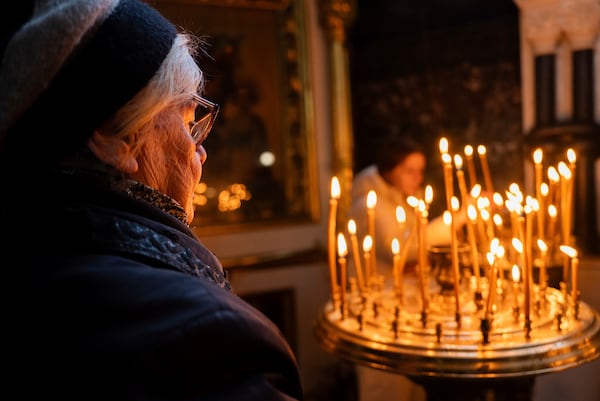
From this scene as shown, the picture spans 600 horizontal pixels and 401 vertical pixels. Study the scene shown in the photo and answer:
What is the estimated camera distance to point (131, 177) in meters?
0.92

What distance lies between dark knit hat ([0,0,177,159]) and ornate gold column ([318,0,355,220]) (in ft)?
11.4

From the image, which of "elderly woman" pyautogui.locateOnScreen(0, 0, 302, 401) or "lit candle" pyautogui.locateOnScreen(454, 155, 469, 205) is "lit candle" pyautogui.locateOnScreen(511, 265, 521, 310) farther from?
"elderly woman" pyautogui.locateOnScreen(0, 0, 302, 401)

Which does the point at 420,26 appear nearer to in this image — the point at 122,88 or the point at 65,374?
the point at 122,88

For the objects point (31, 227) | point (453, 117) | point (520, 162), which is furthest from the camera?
point (453, 117)

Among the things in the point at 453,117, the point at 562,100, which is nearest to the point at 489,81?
the point at 453,117

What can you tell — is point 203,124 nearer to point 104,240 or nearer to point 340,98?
point 104,240

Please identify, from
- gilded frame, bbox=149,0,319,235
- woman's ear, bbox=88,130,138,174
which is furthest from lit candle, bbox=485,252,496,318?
gilded frame, bbox=149,0,319,235

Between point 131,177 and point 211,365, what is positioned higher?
point 131,177

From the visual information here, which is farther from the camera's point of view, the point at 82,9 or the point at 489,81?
the point at 489,81

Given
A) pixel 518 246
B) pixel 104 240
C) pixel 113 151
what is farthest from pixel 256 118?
pixel 104 240

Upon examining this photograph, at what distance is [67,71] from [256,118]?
3.40m

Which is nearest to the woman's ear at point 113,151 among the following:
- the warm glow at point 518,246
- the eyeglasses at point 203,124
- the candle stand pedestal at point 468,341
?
the eyeglasses at point 203,124

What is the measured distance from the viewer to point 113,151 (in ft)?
2.77

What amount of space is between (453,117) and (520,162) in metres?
0.53
